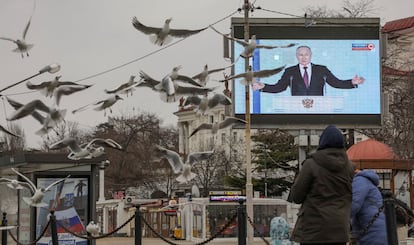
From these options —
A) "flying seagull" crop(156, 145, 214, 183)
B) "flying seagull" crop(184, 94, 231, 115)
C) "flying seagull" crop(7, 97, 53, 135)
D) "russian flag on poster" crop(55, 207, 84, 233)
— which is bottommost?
"russian flag on poster" crop(55, 207, 84, 233)

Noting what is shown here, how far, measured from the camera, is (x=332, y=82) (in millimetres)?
30984

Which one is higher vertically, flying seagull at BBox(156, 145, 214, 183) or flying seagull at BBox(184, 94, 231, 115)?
flying seagull at BBox(184, 94, 231, 115)

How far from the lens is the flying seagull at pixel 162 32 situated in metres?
7.32

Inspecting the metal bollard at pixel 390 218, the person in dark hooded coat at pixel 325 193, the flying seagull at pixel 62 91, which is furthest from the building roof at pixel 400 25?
the flying seagull at pixel 62 91

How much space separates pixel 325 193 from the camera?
824cm

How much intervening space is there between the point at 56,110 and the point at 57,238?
855 cm

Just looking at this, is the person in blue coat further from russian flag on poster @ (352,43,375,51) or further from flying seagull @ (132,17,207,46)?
russian flag on poster @ (352,43,375,51)

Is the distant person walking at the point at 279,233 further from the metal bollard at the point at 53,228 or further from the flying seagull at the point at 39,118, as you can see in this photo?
the flying seagull at the point at 39,118

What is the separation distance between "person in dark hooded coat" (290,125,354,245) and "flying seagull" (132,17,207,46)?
188 cm

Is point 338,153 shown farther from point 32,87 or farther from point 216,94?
point 32,87

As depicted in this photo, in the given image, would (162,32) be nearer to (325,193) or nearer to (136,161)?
(325,193)

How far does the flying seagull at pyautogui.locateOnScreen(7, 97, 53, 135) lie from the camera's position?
23.2 ft

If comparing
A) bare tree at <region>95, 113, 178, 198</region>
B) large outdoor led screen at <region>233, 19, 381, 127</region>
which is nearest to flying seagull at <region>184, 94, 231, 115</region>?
large outdoor led screen at <region>233, 19, 381, 127</region>

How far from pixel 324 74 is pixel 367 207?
21932 mm
